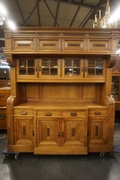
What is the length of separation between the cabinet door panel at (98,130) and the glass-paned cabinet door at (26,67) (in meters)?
1.46

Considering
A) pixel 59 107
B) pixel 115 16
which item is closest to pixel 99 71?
pixel 59 107

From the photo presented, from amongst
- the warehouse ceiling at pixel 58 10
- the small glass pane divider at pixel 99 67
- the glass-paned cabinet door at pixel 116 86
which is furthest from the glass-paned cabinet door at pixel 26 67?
the glass-paned cabinet door at pixel 116 86

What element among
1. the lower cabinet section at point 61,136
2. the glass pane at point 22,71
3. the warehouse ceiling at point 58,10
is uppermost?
→ the warehouse ceiling at point 58,10

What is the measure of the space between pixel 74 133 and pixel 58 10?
12.3 ft

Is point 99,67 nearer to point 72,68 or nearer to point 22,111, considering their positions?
point 72,68

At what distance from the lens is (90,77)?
226 cm

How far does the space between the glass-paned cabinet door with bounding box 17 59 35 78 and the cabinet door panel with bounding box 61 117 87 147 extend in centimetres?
113

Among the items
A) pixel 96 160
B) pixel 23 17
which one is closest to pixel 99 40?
pixel 96 160

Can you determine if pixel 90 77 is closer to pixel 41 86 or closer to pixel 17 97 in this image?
pixel 41 86

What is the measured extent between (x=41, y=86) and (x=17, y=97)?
21.5 inches

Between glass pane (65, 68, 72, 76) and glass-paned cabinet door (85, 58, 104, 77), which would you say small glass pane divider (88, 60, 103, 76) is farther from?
glass pane (65, 68, 72, 76)

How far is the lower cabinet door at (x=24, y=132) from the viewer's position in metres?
2.15

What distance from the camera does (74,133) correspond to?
2154 millimetres

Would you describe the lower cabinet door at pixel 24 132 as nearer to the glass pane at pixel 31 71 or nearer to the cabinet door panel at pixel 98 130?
the glass pane at pixel 31 71
